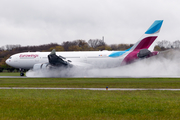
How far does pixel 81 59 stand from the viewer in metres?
39.5

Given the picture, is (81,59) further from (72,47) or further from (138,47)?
(72,47)

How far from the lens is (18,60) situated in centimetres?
4306

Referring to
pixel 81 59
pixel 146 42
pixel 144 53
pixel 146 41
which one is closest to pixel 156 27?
pixel 146 41

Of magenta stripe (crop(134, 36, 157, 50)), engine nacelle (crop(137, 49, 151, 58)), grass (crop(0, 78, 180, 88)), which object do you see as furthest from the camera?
magenta stripe (crop(134, 36, 157, 50))

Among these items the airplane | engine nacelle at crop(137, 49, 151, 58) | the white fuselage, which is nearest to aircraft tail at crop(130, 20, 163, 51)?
the airplane

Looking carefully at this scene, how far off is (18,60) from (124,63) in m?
18.7

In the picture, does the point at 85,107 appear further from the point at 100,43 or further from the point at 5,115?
the point at 100,43

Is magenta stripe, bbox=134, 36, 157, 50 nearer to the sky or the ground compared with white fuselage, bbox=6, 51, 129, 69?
nearer to the sky

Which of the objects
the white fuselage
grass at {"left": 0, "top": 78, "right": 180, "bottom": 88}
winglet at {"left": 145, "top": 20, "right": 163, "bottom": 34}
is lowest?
grass at {"left": 0, "top": 78, "right": 180, "bottom": 88}

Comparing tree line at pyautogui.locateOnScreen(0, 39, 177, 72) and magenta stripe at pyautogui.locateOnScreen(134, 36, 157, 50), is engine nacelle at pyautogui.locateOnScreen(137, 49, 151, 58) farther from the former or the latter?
tree line at pyautogui.locateOnScreen(0, 39, 177, 72)

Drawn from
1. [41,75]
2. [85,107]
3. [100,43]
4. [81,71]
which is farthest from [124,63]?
[100,43]

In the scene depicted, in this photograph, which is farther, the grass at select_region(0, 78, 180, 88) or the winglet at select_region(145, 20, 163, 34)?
the winglet at select_region(145, 20, 163, 34)

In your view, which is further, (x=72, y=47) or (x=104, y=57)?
(x=72, y=47)

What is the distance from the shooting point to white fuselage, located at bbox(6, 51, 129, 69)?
1476 inches
